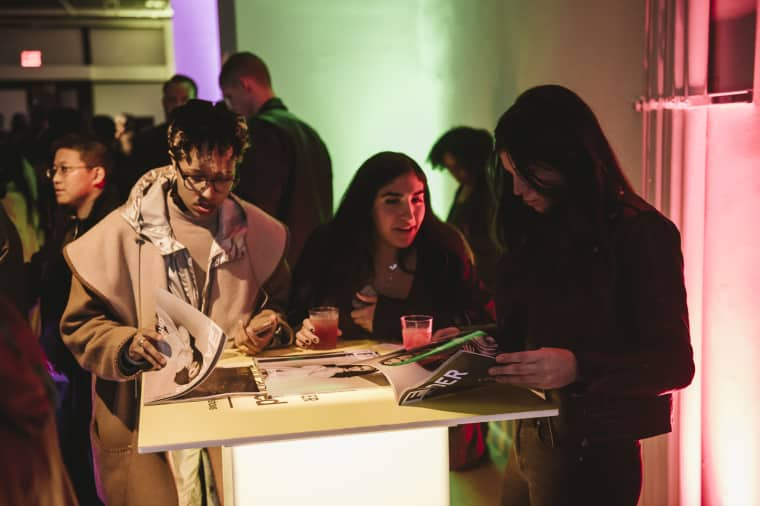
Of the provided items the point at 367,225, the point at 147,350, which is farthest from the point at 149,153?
the point at 147,350

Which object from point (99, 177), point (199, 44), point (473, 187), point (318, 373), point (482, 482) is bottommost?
point (482, 482)

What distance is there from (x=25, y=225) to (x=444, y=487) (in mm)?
3615

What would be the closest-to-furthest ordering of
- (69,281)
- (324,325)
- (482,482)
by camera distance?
(324,325) < (69,281) < (482,482)

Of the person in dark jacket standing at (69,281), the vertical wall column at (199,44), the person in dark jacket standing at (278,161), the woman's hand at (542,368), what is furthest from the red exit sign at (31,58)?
the woman's hand at (542,368)

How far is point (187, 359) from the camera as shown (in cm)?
193

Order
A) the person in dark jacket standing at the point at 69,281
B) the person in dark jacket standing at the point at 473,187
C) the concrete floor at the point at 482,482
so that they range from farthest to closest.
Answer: the person in dark jacket standing at the point at 473,187, the concrete floor at the point at 482,482, the person in dark jacket standing at the point at 69,281

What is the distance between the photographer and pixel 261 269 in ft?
8.16

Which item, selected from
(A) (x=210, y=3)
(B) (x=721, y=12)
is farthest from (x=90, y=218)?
(A) (x=210, y=3)

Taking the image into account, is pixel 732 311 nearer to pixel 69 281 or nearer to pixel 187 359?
pixel 187 359

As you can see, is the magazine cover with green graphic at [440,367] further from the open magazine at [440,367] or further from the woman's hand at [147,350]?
the woman's hand at [147,350]

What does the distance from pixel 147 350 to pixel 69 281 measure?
4.67 ft

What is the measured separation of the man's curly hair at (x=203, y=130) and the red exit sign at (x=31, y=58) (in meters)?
11.2

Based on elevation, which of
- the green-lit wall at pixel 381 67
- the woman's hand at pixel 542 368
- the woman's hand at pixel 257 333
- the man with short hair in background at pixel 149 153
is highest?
the green-lit wall at pixel 381 67

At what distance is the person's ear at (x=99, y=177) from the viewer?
348 cm
